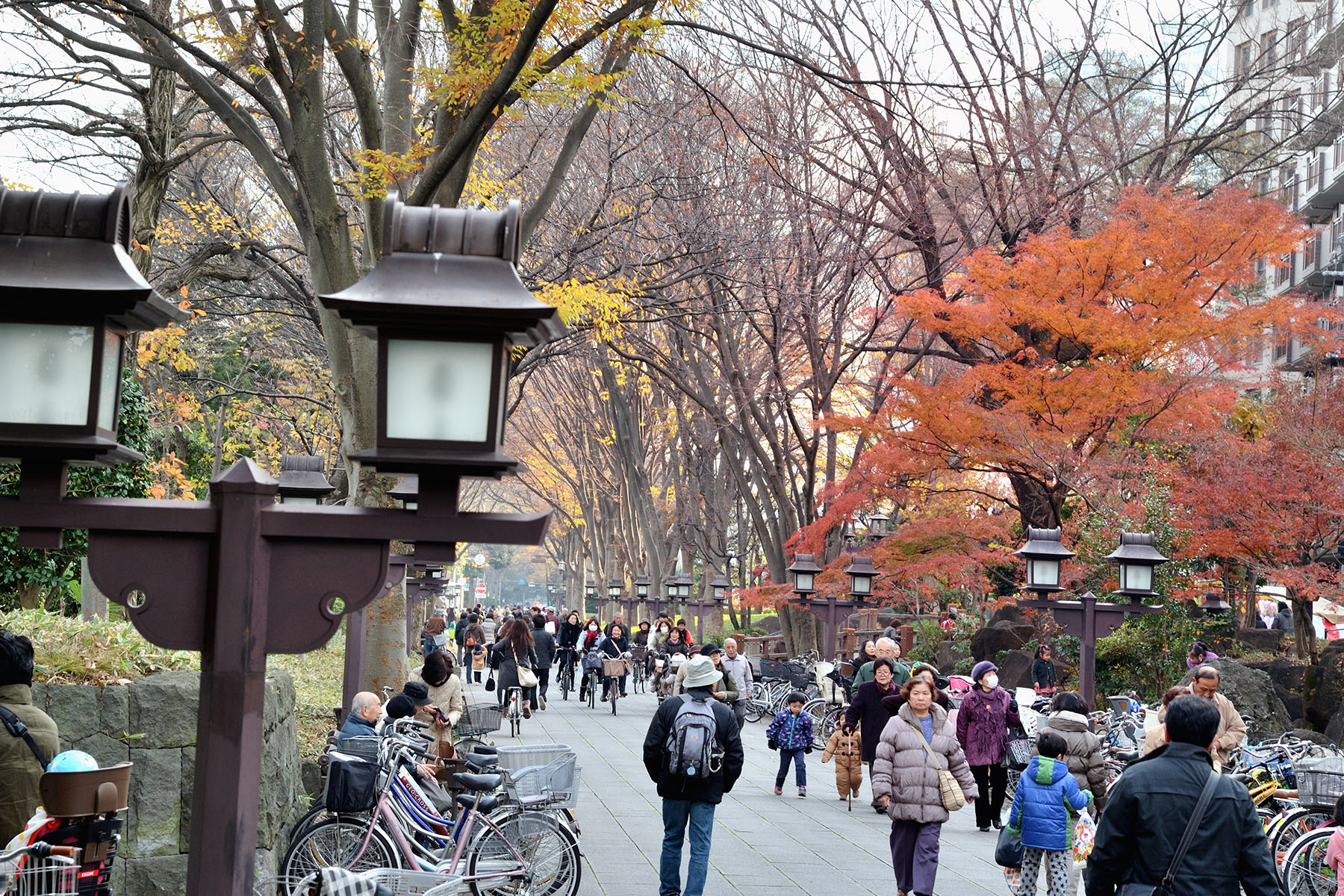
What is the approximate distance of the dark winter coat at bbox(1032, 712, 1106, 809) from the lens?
9.44 m

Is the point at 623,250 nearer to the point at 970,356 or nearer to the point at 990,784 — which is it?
the point at 990,784

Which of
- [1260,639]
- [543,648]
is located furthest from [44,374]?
[1260,639]

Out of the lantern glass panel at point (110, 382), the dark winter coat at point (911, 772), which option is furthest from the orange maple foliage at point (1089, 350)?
the lantern glass panel at point (110, 382)

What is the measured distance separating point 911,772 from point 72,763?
531cm

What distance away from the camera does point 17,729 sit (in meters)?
5.73

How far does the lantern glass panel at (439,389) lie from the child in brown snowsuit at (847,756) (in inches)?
441

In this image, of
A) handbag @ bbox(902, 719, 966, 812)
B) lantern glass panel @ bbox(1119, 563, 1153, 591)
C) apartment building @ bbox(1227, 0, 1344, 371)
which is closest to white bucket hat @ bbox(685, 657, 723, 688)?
handbag @ bbox(902, 719, 966, 812)

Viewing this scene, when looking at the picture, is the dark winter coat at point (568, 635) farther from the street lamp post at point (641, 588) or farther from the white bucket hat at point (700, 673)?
the white bucket hat at point (700, 673)

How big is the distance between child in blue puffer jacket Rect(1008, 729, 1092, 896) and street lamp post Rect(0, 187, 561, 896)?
569 cm

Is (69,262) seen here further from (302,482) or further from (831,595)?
(831,595)

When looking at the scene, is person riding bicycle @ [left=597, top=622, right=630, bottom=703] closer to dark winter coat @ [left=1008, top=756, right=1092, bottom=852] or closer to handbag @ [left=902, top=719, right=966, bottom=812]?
handbag @ [left=902, top=719, right=966, bottom=812]

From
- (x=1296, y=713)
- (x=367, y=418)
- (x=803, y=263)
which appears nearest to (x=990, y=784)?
(x=367, y=418)

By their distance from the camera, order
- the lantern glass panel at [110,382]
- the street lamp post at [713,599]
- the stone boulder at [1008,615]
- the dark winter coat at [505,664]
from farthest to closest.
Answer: the street lamp post at [713,599] < the stone boulder at [1008,615] < the dark winter coat at [505,664] < the lantern glass panel at [110,382]

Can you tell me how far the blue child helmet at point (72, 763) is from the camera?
547cm
